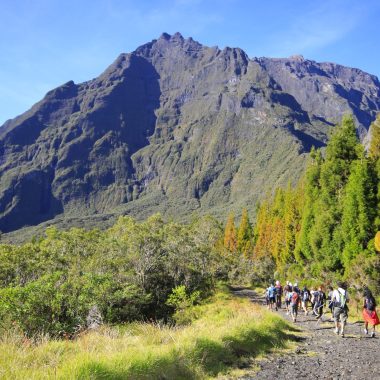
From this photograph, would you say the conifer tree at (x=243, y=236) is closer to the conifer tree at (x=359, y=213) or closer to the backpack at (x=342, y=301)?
the conifer tree at (x=359, y=213)

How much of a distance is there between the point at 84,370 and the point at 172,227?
1073 inches

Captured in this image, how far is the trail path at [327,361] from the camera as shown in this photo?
8.75m

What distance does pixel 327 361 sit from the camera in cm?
1012

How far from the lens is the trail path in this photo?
8752mm

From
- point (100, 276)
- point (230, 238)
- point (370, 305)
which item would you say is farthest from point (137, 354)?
point (230, 238)

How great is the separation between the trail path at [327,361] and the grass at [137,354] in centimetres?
84

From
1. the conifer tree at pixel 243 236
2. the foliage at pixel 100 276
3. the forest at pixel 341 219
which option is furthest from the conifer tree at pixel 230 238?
the foliage at pixel 100 276

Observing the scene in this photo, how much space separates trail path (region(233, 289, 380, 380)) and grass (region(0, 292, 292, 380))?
840 mm

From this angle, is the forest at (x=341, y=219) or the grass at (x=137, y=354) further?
the forest at (x=341, y=219)

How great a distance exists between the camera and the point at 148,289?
26719 mm

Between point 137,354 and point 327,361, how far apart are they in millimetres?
5425

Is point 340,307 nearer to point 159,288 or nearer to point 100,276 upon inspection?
point 100,276

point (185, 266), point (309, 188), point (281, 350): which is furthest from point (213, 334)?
point (309, 188)

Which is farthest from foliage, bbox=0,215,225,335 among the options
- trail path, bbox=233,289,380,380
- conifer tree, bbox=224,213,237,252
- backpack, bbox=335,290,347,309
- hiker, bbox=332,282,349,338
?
conifer tree, bbox=224,213,237,252
